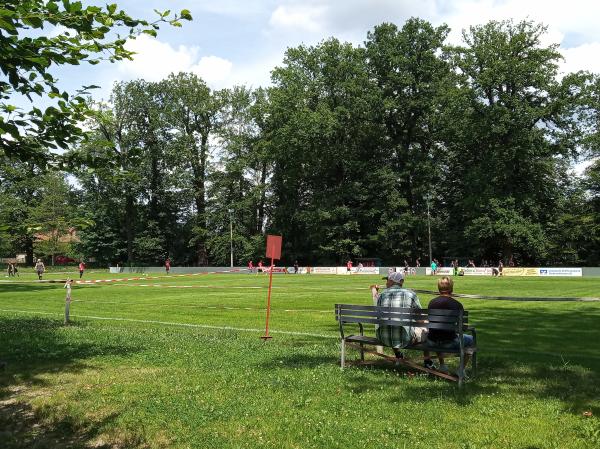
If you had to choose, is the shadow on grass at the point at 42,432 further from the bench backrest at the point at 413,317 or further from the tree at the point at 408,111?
the tree at the point at 408,111

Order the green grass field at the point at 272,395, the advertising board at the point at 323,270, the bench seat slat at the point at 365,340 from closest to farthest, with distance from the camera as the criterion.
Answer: the green grass field at the point at 272,395 < the bench seat slat at the point at 365,340 < the advertising board at the point at 323,270

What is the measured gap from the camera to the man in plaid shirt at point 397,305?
7395 millimetres

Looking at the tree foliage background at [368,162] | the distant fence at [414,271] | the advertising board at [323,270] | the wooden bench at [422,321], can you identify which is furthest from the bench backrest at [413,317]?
the advertising board at [323,270]

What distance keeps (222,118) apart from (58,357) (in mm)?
71286

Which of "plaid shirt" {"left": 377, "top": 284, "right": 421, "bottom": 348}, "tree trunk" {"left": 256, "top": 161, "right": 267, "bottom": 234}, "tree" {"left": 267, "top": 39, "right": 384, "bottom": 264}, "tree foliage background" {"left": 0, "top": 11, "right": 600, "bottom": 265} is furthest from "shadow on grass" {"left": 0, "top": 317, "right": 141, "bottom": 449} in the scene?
"tree trunk" {"left": 256, "top": 161, "right": 267, "bottom": 234}

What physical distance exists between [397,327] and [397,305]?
1.07 ft

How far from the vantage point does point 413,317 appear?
277 inches

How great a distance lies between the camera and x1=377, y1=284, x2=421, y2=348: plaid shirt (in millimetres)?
7395

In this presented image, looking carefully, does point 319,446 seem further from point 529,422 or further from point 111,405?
point 111,405

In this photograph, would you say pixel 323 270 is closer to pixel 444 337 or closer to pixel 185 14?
pixel 444 337

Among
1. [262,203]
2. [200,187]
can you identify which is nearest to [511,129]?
[262,203]

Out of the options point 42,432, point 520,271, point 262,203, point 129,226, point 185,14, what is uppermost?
point 262,203

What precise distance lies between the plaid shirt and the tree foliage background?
146 ft

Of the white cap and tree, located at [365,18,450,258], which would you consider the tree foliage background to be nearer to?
tree, located at [365,18,450,258]
